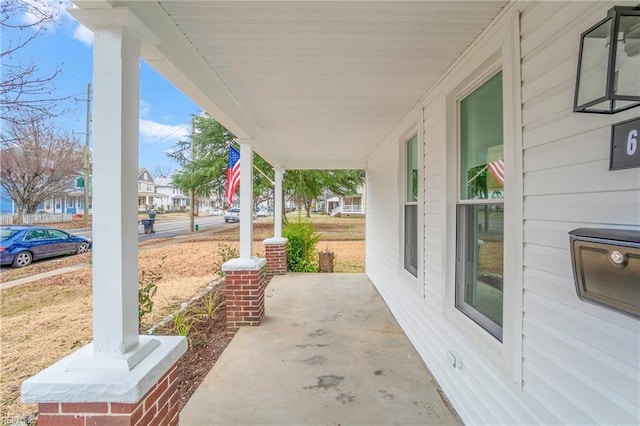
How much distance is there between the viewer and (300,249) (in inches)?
325

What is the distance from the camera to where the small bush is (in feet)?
26.7

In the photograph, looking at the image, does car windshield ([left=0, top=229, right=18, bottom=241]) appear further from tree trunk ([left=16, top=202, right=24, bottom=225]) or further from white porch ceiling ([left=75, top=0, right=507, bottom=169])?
tree trunk ([left=16, top=202, right=24, bottom=225])

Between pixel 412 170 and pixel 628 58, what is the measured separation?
3.23 meters

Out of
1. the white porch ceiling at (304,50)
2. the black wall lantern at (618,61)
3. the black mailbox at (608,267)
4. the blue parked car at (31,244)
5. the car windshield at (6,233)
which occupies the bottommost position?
the blue parked car at (31,244)

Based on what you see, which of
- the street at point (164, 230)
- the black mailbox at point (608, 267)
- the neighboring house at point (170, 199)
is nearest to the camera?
the black mailbox at point (608, 267)

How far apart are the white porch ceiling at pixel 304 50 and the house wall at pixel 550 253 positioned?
370mm

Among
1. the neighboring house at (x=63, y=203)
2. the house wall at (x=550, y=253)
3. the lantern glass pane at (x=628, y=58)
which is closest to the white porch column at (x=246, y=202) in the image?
the house wall at (x=550, y=253)

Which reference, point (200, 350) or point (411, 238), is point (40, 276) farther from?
point (411, 238)

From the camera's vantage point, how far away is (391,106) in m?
3.64

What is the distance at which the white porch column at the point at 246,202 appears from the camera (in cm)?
420

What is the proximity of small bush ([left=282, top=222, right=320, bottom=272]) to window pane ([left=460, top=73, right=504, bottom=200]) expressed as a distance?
592 cm

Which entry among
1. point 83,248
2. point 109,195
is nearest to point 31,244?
point 83,248

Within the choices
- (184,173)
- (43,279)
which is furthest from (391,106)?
(184,173)

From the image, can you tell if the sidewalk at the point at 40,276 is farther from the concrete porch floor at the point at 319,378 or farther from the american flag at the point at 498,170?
the american flag at the point at 498,170
